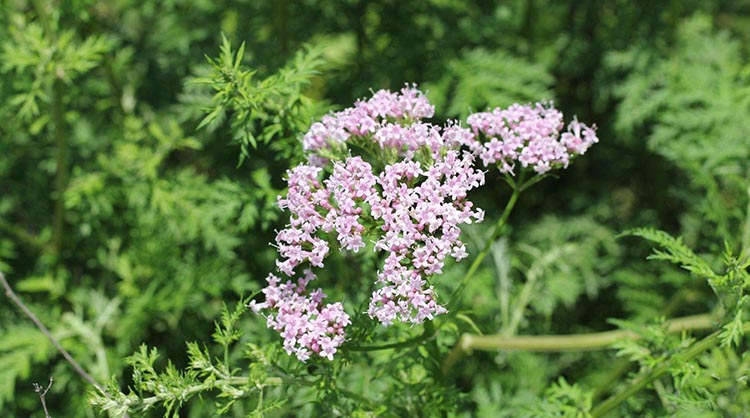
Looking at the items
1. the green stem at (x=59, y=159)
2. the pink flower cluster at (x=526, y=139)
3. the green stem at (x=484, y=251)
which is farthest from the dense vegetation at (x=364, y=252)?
the pink flower cluster at (x=526, y=139)

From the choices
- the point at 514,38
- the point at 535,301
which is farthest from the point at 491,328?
the point at 514,38

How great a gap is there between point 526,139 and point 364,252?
0.70 m

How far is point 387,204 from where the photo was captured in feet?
5.90

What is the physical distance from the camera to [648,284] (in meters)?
3.38

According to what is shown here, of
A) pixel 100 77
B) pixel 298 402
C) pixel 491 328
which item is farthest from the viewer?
pixel 100 77

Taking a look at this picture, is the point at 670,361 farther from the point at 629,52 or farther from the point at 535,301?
the point at 629,52

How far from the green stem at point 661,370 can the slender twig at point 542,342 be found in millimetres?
204

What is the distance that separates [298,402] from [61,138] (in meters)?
1.32

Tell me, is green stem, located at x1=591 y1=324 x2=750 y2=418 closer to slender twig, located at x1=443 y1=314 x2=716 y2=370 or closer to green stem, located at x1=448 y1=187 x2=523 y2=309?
slender twig, located at x1=443 y1=314 x2=716 y2=370

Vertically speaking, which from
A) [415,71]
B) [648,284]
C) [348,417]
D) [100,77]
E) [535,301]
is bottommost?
[348,417]

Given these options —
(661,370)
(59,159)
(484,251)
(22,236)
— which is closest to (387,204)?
(484,251)

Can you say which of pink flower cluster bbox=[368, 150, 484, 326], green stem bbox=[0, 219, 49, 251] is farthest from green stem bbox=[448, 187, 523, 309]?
green stem bbox=[0, 219, 49, 251]

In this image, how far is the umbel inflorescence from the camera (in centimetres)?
177

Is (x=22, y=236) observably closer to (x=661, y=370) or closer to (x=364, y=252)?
(x=364, y=252)
